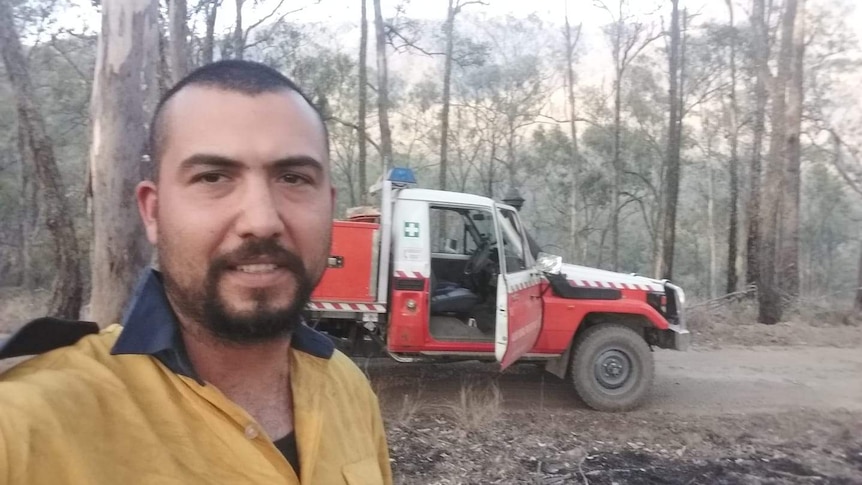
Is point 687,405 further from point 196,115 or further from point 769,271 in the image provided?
point 769,271

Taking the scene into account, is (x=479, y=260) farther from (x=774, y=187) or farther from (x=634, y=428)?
(x=774, y=187)

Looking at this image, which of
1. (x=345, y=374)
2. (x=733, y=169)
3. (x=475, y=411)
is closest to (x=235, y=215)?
(x=345, y=374)

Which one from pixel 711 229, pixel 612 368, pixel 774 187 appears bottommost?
pixel 612 368

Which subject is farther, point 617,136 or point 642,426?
point 617,136

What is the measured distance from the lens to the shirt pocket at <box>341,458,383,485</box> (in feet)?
4.50

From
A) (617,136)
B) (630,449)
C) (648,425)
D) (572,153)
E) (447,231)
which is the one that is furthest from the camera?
(572,153)

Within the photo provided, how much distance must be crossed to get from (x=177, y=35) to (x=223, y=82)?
1147 cm

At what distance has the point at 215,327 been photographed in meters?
1.25

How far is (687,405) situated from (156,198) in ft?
22.7

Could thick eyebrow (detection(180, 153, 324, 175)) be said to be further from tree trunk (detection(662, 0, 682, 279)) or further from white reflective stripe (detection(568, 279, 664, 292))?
tree trunk (detection(662, 0, 682, 279))

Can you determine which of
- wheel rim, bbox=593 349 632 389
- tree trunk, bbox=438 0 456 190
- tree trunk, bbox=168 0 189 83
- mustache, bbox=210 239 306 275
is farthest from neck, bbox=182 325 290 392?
tree trunk, bbox=438 0 456 190

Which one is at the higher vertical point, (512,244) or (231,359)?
(512,244)

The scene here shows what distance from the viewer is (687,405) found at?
727 cm

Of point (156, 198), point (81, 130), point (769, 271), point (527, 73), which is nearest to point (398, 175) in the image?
point (156, 198)
